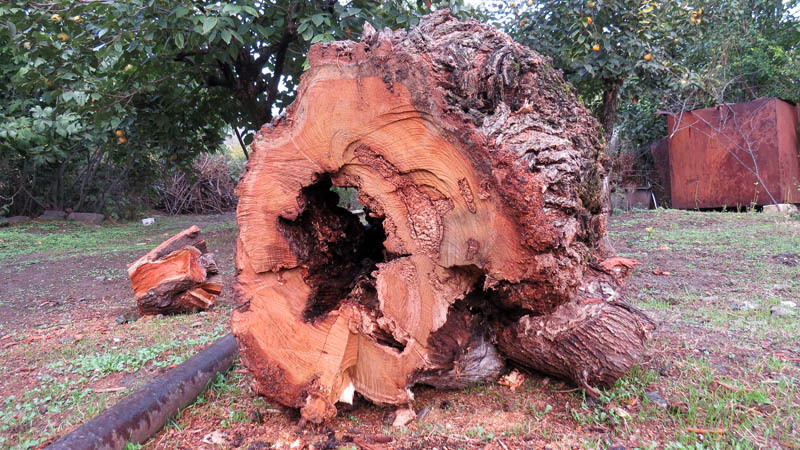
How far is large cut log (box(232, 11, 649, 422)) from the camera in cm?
180

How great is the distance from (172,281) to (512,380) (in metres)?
2.63

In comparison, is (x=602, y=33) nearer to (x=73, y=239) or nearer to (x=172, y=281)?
(x=172, y=281)

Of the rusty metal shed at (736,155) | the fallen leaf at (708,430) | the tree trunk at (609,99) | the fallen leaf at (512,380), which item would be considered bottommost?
the fallen leaf at (708,430)

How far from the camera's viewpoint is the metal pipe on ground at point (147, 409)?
5.66ft

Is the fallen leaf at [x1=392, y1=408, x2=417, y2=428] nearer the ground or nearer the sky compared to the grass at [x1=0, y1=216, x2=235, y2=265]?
nearer the ground

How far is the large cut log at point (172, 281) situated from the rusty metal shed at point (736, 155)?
A: 777cm

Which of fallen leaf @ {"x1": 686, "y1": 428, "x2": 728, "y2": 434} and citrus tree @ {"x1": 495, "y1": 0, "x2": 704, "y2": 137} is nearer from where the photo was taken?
fallen leaf @ {"x1": 686, "y1": 428, "x2": 728, "y2": 434}

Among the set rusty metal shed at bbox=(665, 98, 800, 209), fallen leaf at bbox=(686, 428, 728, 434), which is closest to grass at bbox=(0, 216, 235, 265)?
fallen leaf at bbox=(686, 428, 728, 434)

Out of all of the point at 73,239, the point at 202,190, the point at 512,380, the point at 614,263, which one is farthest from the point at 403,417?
the point at 202,190

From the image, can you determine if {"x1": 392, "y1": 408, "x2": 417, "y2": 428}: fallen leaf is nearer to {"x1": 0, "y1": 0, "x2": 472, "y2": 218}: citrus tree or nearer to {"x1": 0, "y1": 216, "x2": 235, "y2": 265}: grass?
{"x1": 0, "y1": 0, "x2": 472, "y2": 218}: citrus tree

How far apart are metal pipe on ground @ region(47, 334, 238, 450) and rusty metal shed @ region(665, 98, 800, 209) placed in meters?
8.33

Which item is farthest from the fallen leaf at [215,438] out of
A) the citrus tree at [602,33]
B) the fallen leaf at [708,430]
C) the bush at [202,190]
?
the bush at [202,190]

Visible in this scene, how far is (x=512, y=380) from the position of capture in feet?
7.31

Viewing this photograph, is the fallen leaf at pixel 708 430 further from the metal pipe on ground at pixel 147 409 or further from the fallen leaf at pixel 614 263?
the metal pipe on ground at pixel 147 409
